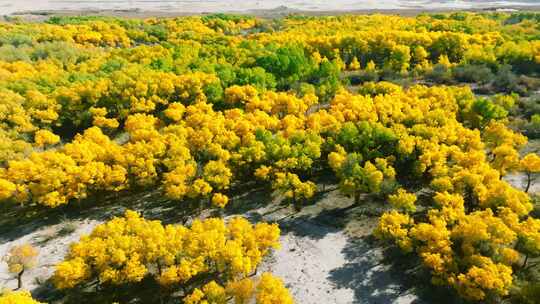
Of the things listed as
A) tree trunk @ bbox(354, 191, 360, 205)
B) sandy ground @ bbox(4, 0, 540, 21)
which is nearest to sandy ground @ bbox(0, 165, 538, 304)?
tree trunk @ bbox(354, 191, 360, 205)

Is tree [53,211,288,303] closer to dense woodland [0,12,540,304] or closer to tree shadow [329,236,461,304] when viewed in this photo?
dense woodland [0,12,540,304]

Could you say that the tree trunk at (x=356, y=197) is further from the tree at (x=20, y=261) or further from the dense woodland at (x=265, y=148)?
the tree at (x=20, y=261)

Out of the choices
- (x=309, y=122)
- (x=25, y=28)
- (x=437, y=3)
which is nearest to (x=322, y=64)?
(x=309, y=122)

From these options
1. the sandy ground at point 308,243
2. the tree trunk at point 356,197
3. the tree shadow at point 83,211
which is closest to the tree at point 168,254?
the sandy ground at point 308,243

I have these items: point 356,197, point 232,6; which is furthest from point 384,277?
point 232,6

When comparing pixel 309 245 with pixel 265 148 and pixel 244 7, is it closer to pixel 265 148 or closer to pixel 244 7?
pixel 265 148

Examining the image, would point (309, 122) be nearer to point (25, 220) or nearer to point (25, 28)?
point (25, 220)
